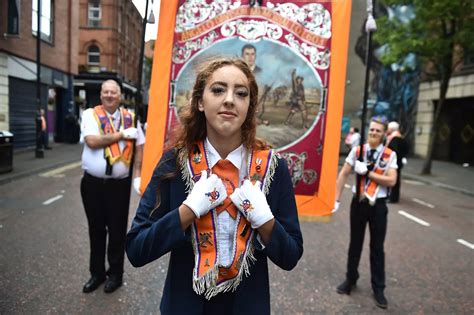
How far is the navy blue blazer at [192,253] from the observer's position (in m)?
1.76

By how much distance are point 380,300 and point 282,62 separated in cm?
271

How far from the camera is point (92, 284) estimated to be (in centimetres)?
418

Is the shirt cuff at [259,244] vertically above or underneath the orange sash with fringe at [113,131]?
underneath

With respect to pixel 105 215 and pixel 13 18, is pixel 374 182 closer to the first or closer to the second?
pixel 105 215

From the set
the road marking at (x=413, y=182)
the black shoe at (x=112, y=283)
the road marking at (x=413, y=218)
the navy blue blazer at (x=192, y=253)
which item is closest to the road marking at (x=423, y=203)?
the road marking at (x=413, y=218)

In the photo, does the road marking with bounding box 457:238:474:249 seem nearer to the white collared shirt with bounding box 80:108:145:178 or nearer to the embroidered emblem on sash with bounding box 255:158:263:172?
the white collared shirt with bounding box 80:108:145:178

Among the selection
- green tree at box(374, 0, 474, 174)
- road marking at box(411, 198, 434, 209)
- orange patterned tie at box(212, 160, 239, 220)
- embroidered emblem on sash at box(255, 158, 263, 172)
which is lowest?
road marking at box(411, 198, 434, 209)

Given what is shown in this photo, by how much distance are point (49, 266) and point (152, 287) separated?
1.37 metres

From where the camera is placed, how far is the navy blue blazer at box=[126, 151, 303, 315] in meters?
1.76

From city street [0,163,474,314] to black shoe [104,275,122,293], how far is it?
0.08m

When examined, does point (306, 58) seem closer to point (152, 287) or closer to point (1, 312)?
point (152, 287)

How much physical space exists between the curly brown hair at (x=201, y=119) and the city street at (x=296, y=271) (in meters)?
1.20

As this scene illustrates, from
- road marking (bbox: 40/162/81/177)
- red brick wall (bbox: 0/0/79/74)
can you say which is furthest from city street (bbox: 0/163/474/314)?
red brick wall (bbox: 0/0/79/74)

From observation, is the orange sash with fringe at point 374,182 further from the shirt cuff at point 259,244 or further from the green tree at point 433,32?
the green tree at point 433,32
